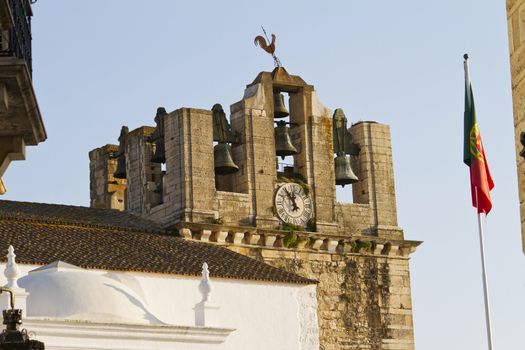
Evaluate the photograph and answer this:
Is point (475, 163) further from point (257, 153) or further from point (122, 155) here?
point (122, 155)

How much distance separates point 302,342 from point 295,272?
264cm

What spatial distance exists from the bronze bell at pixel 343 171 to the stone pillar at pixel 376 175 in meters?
0.30

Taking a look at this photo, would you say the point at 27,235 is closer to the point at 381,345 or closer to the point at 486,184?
the point at 381,345

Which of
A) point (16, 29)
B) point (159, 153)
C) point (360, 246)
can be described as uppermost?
point (159, 153)

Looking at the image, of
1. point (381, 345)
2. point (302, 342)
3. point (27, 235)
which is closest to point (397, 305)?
point (381, 345)

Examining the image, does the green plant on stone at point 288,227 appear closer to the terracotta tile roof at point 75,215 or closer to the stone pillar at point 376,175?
the stone pillar at point 376,175

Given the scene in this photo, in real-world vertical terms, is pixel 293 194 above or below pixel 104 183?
below

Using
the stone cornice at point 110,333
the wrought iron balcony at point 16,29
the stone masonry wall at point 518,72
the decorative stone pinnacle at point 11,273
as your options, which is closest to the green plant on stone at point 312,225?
the stone cornice at point 110,333

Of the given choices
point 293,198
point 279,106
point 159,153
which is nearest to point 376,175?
point 293,198

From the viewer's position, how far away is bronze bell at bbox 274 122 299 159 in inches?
1516

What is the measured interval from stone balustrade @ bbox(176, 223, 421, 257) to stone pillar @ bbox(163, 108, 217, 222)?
0.35 metres

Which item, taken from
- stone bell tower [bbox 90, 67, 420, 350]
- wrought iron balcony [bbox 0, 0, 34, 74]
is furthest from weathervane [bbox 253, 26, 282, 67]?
wrought iron balcony [bbox 0, 0, 34, 74]

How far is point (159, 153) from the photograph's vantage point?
3822 centimetres

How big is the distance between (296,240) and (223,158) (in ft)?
7.80
